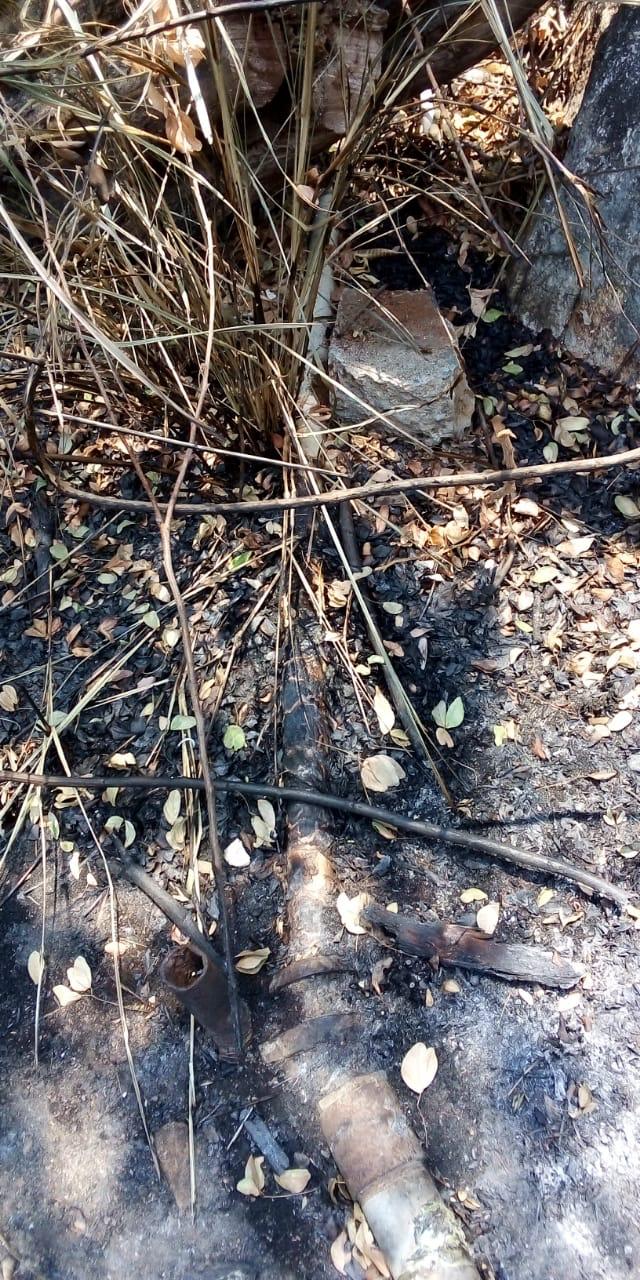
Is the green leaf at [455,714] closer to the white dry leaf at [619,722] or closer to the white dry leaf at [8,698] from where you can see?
the white dry leaf at [619,722]

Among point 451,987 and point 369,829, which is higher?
point 369,829

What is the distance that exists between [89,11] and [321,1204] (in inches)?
97.8

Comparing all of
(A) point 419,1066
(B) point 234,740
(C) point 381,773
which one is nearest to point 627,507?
(C) point 381,773

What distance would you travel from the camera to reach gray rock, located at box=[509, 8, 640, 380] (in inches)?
75.5

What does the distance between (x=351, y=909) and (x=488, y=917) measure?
283mm

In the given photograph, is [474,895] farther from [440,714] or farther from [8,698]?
[8,698]

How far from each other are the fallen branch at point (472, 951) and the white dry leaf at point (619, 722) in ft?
1.65

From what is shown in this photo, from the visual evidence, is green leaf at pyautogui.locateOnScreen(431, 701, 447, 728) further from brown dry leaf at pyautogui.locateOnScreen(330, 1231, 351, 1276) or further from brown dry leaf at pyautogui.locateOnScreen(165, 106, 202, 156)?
brown dry leaf at pyautogui.locateOnScreen(165, 106, 202, 156)

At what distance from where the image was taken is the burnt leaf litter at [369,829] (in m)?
1.38

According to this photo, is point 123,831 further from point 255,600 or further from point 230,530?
point 230,530

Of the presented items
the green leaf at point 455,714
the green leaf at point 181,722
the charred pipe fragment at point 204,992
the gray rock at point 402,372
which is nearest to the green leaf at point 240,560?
the green leaf at point 181,722

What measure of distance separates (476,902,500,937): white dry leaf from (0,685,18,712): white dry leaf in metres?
1.24

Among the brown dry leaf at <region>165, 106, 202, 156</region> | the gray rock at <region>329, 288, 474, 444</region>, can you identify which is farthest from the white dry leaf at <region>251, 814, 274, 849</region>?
the brown dry leaf at <region>165, 106, 202, 156</region>

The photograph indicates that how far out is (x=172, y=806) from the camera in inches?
69.4
